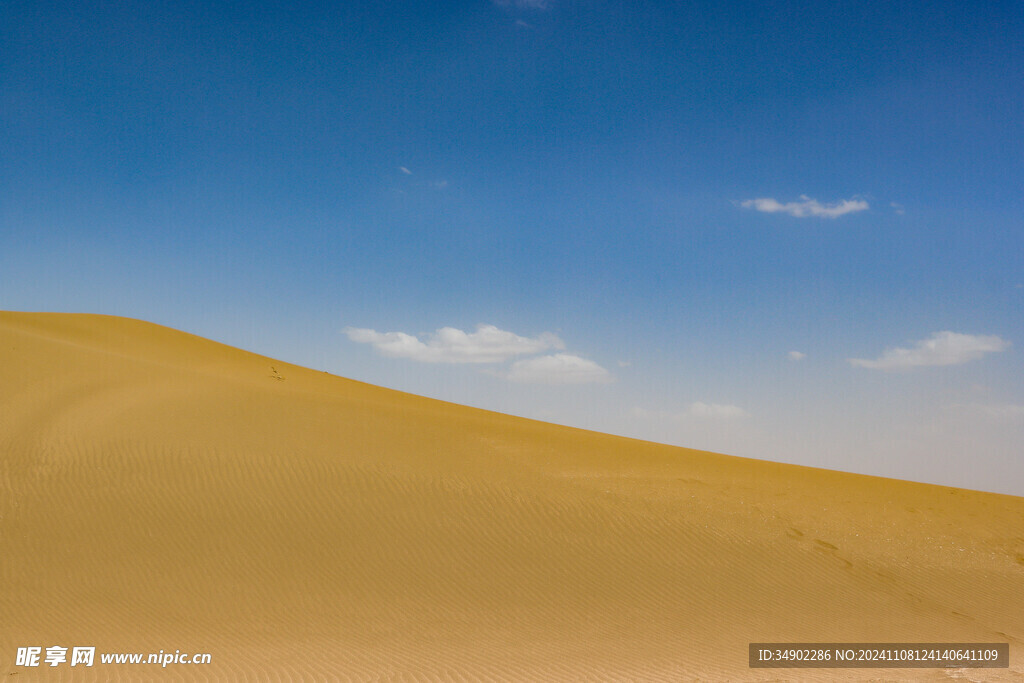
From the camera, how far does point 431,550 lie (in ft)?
39.1

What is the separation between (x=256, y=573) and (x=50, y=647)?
118 inches

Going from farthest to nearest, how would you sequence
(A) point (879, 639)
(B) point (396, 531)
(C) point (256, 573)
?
(B) point (396, 531), (C) point (256, 573), (A) point (879, 639)

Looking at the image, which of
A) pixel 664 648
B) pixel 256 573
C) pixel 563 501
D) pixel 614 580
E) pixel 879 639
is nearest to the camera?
pixel 664 648

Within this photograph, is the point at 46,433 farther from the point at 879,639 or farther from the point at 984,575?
the point at 984,575

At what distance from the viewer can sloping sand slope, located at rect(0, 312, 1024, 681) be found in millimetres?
8789

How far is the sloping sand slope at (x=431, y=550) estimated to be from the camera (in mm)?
8789

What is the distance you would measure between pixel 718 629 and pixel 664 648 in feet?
4.25

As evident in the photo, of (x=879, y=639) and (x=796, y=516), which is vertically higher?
(x=796, y=516)

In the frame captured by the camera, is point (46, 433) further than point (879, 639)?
Yes

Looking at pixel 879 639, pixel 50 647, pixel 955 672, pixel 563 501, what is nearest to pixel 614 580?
pixel 563 501

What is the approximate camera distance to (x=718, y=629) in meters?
9.93

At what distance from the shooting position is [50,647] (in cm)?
814

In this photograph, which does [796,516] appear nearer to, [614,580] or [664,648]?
[614,580]

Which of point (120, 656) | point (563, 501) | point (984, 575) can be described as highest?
point (563, 501)
